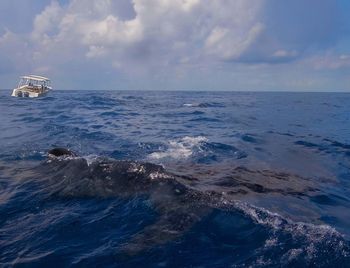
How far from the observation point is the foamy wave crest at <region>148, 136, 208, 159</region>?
16844mm

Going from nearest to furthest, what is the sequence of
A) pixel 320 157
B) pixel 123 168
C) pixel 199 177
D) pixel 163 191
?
pixel 163 191, pixel 123 168, pixel 199 177, pixel 320 157

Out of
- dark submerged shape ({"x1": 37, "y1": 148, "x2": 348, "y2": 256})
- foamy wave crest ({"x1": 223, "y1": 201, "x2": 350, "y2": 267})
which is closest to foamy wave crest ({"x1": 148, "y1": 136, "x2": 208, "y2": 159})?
dark submerged shape ({"x1": 37, "y1": 148, "x2": 348, "y2": 256})

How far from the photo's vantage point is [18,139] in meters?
20.6

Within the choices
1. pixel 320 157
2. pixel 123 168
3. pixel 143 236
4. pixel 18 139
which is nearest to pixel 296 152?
pixel 320 157

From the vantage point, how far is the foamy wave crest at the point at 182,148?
16844 mm

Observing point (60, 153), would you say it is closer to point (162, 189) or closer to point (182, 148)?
point (162, 189)

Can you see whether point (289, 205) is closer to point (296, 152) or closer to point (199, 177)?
point (199, 177)

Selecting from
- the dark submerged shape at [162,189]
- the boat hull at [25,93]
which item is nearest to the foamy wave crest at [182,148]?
the dark submerged shape at [162,189]

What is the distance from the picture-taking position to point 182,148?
61.6 ft

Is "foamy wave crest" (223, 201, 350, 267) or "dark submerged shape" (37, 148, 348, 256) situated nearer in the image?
"foamy wave crest" (223, 201, 350, 267)

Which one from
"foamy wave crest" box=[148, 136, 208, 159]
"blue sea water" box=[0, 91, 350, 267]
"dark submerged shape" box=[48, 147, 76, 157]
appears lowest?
"foamy wave crest" box=[148, 136, 208, 159]

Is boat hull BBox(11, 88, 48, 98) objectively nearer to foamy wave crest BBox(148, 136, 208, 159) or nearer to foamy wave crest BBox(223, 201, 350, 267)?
foamy wave crest BBox(148, 136, 208, 159)

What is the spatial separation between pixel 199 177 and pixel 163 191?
8.18 feet

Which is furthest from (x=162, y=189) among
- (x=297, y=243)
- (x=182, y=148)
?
(x=182, y=148)
